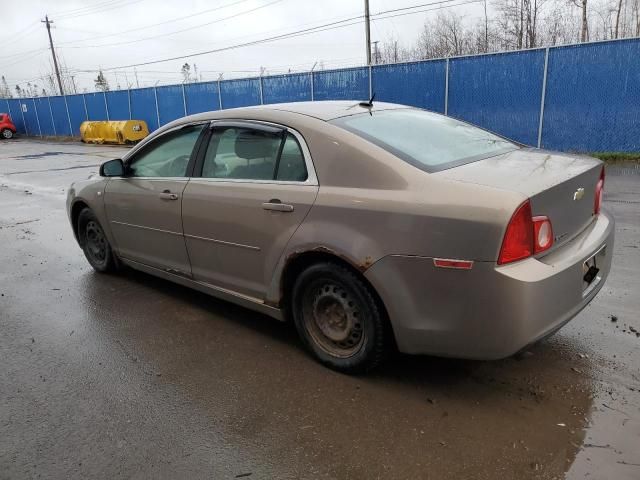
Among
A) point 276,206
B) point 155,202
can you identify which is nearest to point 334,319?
point 276,206

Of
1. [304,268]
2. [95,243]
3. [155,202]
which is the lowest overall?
[95,243]

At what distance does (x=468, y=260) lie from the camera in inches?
95.7

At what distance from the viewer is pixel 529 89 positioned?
487 inches

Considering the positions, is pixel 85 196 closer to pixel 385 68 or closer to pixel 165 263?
pixel 165 263

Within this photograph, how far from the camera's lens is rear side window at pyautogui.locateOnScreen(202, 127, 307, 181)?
3.25m

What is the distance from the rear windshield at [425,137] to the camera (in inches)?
117

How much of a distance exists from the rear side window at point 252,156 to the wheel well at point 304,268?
49 cm

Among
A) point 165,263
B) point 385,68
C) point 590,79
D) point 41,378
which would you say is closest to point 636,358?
point 165,263

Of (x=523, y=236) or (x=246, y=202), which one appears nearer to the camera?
(x=523, y=236)

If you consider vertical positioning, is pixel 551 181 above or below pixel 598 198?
above

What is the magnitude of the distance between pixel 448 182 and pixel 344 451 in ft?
4.67

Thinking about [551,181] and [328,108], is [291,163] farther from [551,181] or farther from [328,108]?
[551,181]

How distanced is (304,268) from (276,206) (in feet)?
1.39

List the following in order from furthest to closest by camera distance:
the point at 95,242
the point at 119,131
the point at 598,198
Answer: the point at 119,131
the point at 95,242
the point at 598,198
